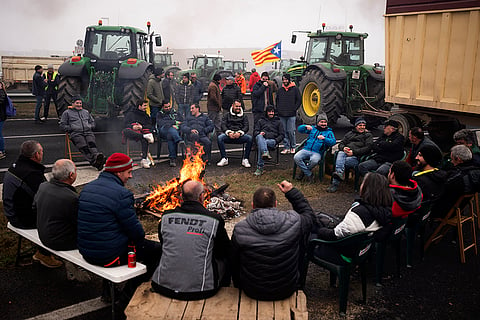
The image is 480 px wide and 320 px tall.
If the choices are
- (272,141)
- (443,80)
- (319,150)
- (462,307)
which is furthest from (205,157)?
(462,307)

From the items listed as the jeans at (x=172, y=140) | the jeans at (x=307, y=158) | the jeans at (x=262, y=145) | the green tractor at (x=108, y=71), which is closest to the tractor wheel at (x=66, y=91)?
the green tractor at (x=108, y=71)

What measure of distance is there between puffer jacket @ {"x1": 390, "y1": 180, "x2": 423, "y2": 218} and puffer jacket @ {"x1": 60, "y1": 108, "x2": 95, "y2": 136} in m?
6.08

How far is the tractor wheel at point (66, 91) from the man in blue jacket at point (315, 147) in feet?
23.7

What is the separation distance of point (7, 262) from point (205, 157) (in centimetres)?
506

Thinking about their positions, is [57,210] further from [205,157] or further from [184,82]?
[184,82]

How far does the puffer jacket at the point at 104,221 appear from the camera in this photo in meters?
3.64

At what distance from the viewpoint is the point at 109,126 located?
13156 millimetres

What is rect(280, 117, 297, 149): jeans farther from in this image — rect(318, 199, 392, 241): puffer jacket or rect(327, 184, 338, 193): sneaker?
rect(318, 199, 392, 241): puffer jacket

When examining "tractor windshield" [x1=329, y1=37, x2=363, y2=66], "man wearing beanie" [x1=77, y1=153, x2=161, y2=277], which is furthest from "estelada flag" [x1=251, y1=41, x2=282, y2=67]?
"man wearing beanie" [x1=77, y1=153, x2=161, y2=277]

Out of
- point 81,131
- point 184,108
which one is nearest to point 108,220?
point 81,131

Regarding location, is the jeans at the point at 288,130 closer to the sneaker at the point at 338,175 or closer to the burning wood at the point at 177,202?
the sneaker at the point at 338,175

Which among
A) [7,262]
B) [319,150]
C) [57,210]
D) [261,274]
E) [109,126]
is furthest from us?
[109,126]

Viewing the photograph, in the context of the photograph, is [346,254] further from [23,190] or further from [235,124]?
[235,124]

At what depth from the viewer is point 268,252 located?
3.31 metres
